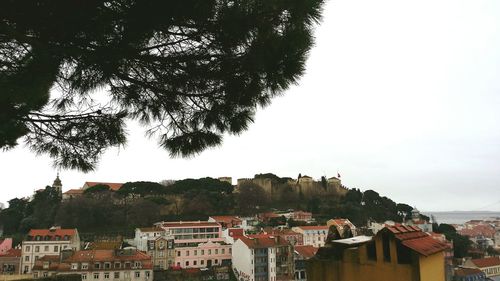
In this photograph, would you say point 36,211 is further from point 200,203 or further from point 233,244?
point 233,244

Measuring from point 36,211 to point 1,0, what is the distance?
184 feet

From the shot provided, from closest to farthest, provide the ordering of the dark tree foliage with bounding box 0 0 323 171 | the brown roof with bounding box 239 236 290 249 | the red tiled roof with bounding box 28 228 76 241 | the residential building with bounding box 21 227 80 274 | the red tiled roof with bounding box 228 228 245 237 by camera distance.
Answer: the dark tree foliage with bounding box 0 0 323 171 < the brown roof with bounding box 239 236 290 249 < the residential building with bounding box 21 227 80 274 < the red tiled roof with bounding box 28 228 76 241 < the red tiled roof with bounding box 228 228 245 237

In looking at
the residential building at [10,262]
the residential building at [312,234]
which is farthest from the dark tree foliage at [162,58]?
the residential building at [312,234]

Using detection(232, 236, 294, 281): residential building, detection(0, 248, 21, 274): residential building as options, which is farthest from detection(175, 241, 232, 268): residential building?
detection(0, 248, 21, 274): residential building

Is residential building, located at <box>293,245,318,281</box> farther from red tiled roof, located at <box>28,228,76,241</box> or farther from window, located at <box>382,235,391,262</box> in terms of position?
window, located at <box>382,235,391,262</box>

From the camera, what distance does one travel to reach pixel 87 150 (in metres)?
4.77

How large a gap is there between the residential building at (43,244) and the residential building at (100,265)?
17.4 feet

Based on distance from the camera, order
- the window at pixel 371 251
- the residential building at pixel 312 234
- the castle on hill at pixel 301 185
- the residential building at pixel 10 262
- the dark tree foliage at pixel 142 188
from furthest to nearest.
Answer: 1. the castle on hill at pixel 301 185
2. the dark tree foliage at pixel 142 188
3. the residential building at pixel 312 234
4. the residential building at pixel 10 262
5. the window at pixel 371 251

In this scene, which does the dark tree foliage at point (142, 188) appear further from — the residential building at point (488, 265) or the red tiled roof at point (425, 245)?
the red tiled roof at point (425, 245)

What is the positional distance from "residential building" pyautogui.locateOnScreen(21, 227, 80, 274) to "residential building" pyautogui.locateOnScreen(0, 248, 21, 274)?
1.42 feet

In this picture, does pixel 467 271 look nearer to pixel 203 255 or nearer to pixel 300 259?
pixel 300 259

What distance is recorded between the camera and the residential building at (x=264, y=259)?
33.4m

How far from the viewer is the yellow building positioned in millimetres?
3059

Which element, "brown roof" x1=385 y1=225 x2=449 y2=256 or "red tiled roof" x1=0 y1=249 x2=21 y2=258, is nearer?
"brown roof" x1=385 y1=225 x2=449 y2=256
